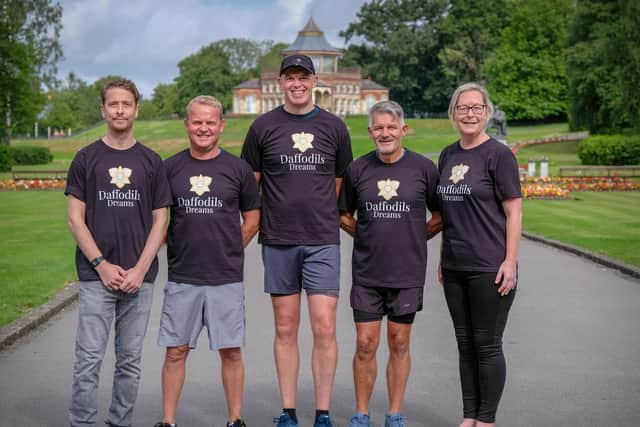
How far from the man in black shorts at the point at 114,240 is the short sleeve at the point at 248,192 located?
17.6 inches

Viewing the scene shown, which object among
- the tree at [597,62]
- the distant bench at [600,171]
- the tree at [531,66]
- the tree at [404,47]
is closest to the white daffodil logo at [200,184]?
the distant bench at [600,171]

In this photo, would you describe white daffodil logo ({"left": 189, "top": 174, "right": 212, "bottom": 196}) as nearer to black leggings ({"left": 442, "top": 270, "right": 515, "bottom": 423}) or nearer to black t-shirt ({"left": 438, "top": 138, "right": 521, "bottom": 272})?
black t-shirt ({"left": 438, "top": 138, "right": 521, "bottom": 272})

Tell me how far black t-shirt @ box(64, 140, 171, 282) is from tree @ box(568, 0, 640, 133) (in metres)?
38.8

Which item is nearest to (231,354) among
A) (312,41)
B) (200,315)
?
(200,315)

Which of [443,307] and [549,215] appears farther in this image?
[549,215]

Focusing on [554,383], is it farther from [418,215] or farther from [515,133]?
[515,133]

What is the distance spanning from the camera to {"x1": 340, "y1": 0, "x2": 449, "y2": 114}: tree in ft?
332

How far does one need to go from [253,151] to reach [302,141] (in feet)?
1.04

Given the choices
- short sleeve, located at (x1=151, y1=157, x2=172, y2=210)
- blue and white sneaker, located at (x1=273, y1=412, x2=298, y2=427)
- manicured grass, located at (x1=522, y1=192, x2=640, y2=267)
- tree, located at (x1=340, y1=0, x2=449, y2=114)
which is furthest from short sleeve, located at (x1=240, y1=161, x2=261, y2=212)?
tree, located at (x1=340, y1=0, x2=449, y2=114)

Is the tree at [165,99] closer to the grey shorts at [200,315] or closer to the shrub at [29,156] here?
the shrub at [29,156]

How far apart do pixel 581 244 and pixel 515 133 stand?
6179 cm

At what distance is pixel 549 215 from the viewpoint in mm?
19953

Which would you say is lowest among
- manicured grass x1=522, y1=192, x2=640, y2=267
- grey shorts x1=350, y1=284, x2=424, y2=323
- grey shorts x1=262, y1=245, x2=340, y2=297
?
manicured grass x1=522, y1=192, x2=640, y2=267

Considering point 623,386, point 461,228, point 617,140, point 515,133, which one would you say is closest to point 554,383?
point 623,386
